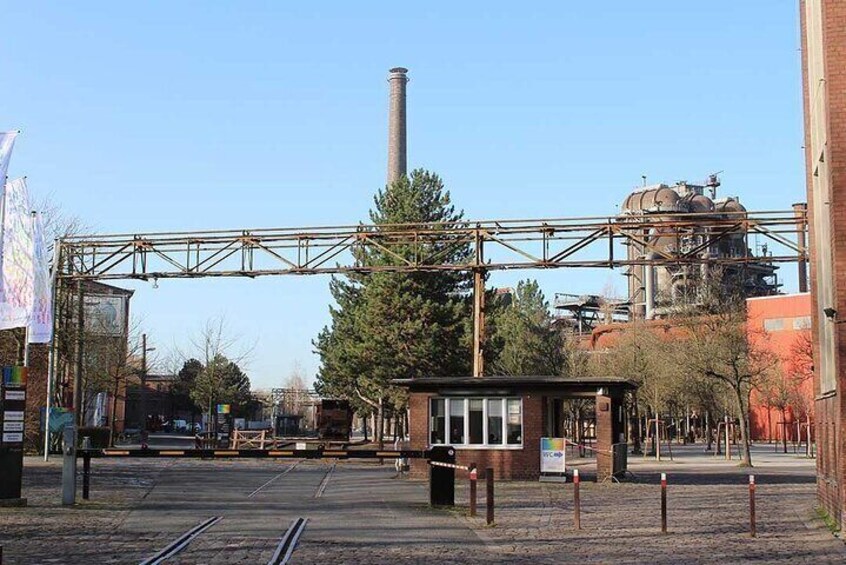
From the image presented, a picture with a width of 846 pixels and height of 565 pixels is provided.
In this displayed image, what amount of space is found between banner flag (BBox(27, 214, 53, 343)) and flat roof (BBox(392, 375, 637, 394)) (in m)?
11.1

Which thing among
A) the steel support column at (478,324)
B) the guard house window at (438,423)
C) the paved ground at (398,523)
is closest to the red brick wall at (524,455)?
the guard house window at (438,423)

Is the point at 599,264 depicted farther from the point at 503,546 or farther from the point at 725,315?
the point at 503,546

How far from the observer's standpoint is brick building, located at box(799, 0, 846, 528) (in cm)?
1802

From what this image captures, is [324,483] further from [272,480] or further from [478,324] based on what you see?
[478,324]

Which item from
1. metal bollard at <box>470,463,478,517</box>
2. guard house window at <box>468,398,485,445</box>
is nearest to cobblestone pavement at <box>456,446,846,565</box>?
metal bollard at <box>470,463,478,517</box>

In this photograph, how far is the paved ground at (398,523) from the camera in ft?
50.9

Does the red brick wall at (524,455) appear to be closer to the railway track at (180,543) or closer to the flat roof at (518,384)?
the flat roof at (518,384)

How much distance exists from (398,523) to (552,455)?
41.9ft

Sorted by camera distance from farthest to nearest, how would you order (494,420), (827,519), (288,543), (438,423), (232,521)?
(438,423) < (494,420) < (827,519) < (232,521) < (288,543)

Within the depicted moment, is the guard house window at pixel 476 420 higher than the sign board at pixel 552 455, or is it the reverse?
the guard house window at pixel 476 420

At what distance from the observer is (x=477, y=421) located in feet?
108

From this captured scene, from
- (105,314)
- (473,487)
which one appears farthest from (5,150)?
(105,314)

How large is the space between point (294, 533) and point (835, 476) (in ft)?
31.4

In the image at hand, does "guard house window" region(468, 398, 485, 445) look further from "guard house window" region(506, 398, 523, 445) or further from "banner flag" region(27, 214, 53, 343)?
"banner flag" region(27, 214, 53, 343)
